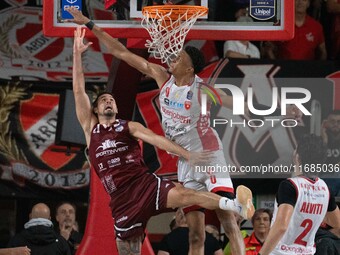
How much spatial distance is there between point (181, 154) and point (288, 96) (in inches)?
133

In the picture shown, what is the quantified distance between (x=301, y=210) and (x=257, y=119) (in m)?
3.54

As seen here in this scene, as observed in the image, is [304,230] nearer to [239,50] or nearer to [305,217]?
[305,217]

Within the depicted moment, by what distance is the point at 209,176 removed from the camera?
39.0 ft

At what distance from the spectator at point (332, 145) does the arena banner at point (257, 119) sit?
21 cm

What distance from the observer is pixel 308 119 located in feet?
48.5

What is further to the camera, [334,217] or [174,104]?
[174,104]

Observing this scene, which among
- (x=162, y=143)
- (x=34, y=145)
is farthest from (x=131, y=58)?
(x=34, y=145)

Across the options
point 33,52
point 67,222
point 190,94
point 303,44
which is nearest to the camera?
point 190,94

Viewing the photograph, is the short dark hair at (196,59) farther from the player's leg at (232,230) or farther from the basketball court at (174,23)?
the player's leg at (232,230)

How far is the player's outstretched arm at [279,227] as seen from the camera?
441 inches

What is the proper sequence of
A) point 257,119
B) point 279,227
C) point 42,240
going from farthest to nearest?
point 257,119, point 42,240, point 279,227

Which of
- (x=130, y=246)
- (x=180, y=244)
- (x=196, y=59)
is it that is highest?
(x=196, y=59)

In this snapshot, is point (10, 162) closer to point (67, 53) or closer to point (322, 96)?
point (67, 53)

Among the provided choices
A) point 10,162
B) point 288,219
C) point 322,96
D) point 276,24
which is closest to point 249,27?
point 276,24
